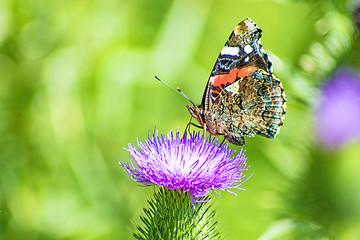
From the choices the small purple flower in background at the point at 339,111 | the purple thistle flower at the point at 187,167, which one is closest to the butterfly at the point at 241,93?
the purple thistle flower at the point at 187,167

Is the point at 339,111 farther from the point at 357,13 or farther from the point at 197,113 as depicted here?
the point at 197,113

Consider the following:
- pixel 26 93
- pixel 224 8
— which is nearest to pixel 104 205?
pixel 26 93

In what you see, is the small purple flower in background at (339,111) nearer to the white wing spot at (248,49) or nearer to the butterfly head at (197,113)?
the white wing spot at (248,49)

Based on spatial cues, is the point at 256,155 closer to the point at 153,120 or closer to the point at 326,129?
the point at 153,120

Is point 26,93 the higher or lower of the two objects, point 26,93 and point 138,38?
the lower

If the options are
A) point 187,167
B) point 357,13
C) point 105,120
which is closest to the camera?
point 187,167

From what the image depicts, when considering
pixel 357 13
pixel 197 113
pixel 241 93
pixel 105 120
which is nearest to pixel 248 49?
pixel 241 93

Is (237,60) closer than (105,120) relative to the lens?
Yes
